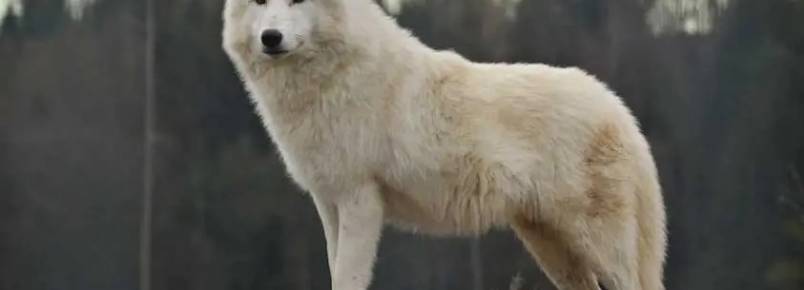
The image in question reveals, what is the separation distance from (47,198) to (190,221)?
68 cm

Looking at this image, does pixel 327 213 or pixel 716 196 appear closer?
pixel 327 213

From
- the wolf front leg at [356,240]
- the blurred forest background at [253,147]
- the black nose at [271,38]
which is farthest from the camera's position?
the blurred forest background at [253,147]

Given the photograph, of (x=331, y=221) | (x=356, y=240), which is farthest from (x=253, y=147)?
(x=356, y=240)

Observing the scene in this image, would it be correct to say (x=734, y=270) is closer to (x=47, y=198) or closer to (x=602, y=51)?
(x=602, y=51)

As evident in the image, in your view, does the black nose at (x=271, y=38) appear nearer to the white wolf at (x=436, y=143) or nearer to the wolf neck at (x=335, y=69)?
the white wolf at (x=436, y=143)

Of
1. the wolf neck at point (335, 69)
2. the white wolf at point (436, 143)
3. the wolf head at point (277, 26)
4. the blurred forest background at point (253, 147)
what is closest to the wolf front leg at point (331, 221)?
the white wolf at point (436, 143)

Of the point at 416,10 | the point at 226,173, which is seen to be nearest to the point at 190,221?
the point at 226,173

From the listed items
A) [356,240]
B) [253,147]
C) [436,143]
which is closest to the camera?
[356,240]

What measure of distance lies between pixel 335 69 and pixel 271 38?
0.88 feet

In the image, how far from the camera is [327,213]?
328 cm

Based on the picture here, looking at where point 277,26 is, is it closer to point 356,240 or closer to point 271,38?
point 271,38

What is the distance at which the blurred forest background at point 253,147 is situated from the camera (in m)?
5.55

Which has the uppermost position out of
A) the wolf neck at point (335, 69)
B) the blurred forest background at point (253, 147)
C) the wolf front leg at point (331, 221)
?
the wolf neck at point (335, 69)

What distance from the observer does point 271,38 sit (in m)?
3.00
